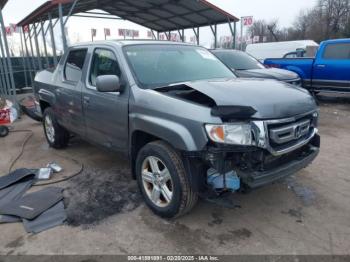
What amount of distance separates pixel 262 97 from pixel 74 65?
321cm

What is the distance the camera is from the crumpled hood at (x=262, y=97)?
9.55 feet

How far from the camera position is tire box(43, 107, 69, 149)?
583 cm

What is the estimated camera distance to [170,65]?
4023 mm

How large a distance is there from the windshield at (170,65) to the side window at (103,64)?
0.22 meters

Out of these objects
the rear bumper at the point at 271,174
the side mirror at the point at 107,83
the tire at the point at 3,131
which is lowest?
the tire at the point at 3,131

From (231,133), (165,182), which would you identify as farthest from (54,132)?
(231,133)

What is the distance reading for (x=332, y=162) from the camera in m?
5.01

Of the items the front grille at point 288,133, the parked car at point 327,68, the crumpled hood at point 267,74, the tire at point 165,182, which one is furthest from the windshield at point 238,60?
the tire at point 165,182

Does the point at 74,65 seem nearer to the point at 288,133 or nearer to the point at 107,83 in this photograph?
the point at 107,83

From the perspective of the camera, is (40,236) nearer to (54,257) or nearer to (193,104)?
(54,257)

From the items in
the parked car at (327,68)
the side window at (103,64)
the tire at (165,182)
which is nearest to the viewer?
the tire at (165,182)

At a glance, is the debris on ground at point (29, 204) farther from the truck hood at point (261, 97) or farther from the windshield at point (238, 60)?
the windshield at point (238, 60)

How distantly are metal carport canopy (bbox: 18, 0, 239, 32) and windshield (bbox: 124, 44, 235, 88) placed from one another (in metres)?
7.39

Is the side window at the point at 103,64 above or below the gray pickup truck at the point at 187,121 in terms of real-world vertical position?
above
